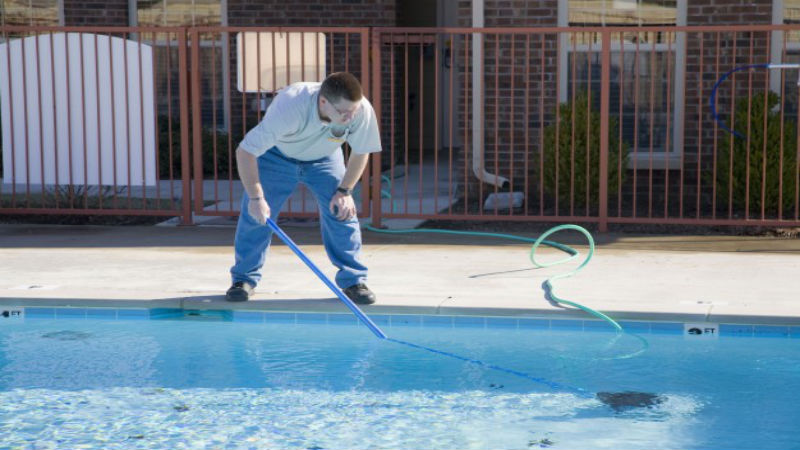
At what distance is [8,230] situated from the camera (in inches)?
A: 385

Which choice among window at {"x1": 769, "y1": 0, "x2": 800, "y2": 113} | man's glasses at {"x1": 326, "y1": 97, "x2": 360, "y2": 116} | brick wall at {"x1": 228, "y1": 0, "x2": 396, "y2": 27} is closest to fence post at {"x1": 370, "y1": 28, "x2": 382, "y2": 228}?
window at {"x1": 769, "y1": 0, "x2": 800, "y2": 113}

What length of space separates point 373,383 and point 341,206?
3.49ft

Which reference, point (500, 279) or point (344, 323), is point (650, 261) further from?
point (344, 323)

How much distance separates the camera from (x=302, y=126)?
6078mm

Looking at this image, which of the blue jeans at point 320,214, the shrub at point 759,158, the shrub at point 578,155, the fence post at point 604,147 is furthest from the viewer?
the shrub at point 578,155

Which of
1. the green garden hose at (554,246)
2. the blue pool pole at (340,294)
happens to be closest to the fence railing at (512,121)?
the green garden hose at (554,246)

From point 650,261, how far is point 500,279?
1.31m

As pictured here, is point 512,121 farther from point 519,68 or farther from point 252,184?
point 252,184

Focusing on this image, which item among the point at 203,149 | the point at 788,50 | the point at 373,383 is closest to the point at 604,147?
the point at 788,50

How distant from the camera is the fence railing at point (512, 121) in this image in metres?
9.73

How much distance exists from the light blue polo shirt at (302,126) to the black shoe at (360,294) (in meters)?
0.85

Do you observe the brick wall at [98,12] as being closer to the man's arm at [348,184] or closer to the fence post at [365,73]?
the fence post at [365,73]

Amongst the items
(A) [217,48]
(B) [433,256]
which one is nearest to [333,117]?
(B) [433,256]

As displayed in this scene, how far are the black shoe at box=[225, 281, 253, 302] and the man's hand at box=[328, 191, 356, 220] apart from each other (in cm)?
76
